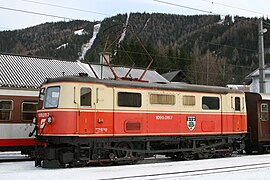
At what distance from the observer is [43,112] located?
47.3 ft

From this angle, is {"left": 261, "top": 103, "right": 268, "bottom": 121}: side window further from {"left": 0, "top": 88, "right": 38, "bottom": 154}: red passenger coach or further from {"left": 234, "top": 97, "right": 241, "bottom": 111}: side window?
{"left": 0, "top": 88, "right": 38, "bottom": 154}: red passenger coach

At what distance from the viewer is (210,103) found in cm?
1825

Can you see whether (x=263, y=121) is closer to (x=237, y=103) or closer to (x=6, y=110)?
(x=237, y=103)

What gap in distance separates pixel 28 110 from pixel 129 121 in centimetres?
517

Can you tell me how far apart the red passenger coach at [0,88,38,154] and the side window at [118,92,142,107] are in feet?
15.7

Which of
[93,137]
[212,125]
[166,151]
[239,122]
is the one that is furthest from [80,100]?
[239,122]

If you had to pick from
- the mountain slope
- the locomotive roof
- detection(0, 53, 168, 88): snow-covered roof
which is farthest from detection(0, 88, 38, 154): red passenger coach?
the mountain slope

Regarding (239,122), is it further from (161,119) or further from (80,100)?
(80,100)

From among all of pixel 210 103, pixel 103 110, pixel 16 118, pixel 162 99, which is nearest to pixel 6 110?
pixel 16 118

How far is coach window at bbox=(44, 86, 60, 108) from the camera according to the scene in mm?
14172

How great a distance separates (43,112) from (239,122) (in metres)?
10.1

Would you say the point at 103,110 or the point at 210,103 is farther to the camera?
the point at 210,103

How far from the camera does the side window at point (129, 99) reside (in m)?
15.2

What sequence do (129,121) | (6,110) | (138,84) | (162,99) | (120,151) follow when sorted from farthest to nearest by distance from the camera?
1. (6,110)
2. (162,99)
3. (138,84)
4. (129,121)
5. (120,151)
